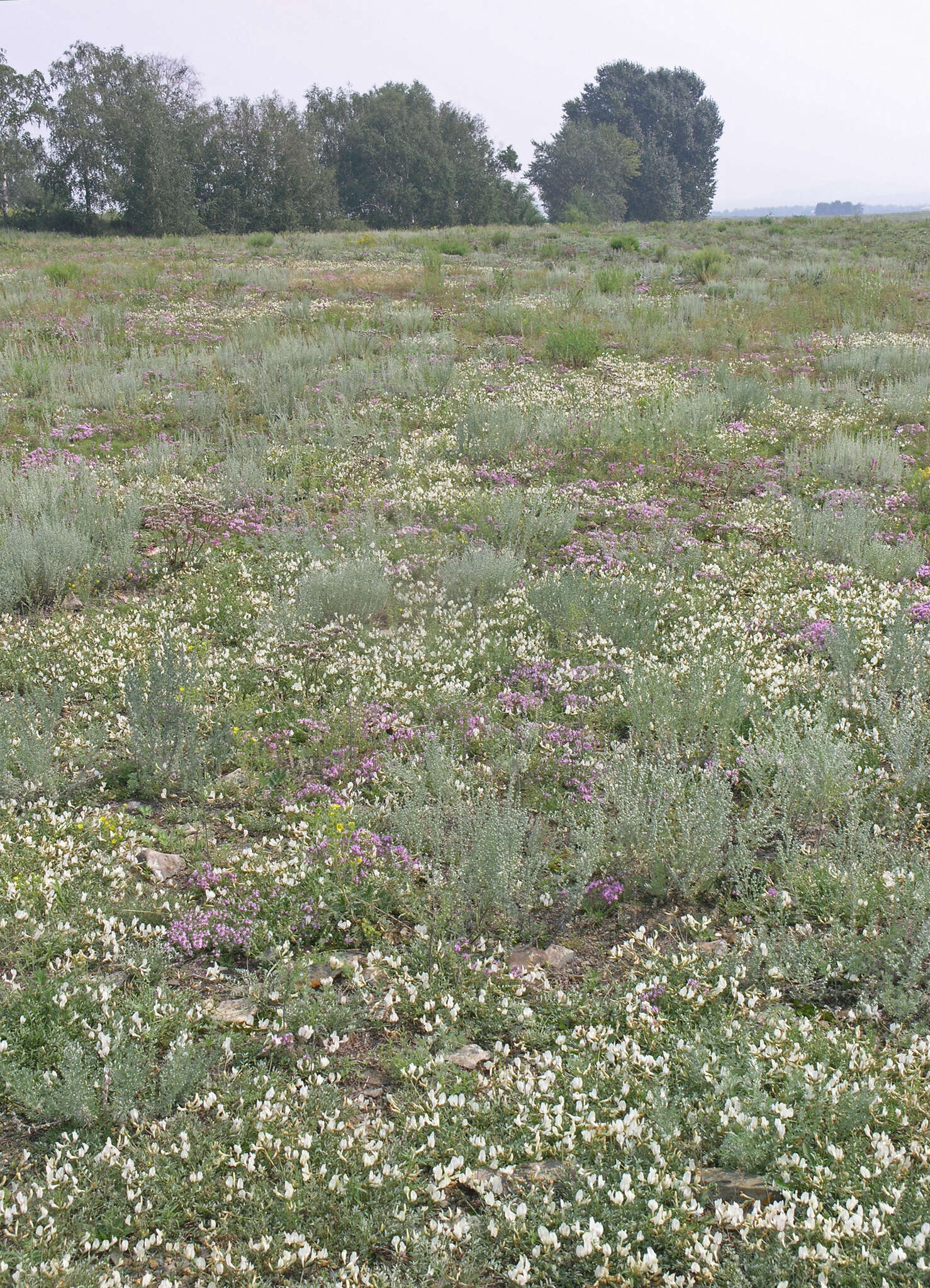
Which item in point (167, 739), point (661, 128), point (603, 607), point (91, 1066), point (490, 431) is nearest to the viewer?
point (91, 1066)

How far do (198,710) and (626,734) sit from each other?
101 inches

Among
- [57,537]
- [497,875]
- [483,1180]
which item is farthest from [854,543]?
[57,537]

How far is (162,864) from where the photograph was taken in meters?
3.88

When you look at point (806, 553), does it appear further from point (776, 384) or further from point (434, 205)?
point (434, 205)

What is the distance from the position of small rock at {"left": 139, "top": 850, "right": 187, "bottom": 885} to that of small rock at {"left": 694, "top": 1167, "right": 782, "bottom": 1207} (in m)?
2.54

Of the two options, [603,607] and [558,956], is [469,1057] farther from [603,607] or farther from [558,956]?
[603,607]

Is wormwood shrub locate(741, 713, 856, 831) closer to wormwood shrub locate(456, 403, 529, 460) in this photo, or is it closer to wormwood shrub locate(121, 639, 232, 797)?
wormwood shrub locate(121, 639, 232, 797)

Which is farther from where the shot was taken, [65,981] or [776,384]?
[776,384]

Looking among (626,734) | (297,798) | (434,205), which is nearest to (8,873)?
(297,798)

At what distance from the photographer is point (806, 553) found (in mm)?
7172

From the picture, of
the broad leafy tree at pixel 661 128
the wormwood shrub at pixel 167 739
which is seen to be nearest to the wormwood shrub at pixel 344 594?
the wormwood shrub at pixel 167 739

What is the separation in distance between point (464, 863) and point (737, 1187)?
1.55m

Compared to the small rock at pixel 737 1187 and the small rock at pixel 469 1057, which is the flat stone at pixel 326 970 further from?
the small rock at pixel 737 1187

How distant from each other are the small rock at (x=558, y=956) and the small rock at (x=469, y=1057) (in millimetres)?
513
